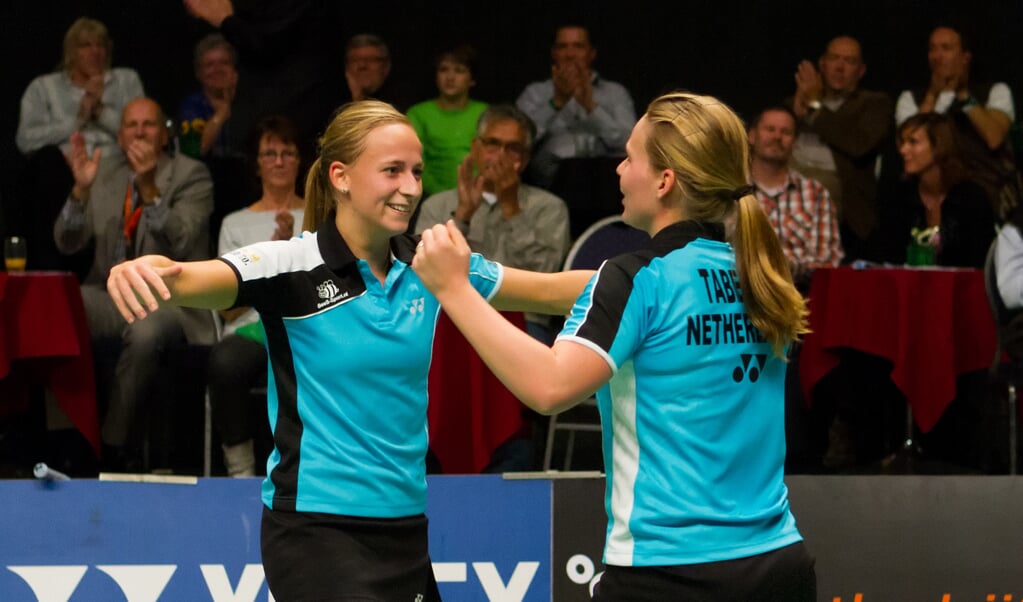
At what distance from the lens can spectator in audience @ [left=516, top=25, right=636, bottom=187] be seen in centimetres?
789

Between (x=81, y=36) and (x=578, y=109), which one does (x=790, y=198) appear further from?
(x=81, y=36)

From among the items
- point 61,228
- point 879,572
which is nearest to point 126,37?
point 61,228

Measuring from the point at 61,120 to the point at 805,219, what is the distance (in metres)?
4.24

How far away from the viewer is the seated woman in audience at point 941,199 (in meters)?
7.27

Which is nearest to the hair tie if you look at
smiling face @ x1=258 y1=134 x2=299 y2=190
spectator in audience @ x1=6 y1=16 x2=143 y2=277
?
smiling face @ x1=258 y1=134 x2=299 y2=190

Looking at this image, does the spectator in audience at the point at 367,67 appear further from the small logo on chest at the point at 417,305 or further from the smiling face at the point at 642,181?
the smiling face at the point at 642,181

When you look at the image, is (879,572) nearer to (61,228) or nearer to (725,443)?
(725,443)

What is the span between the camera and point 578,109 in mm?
8055

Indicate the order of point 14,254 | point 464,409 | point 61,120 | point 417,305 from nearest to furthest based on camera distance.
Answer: point 417,305
point 464,409
point 14,254
point 61,120

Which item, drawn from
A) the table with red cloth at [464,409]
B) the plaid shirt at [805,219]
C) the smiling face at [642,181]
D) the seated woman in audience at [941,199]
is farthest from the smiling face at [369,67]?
the smiling face at [642,181]

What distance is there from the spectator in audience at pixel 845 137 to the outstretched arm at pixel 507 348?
5.74 m

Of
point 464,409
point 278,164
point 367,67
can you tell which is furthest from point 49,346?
point 367,67

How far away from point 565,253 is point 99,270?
7.85ft

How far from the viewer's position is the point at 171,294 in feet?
9.02
